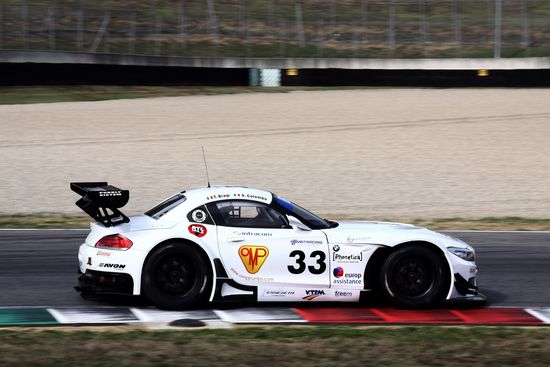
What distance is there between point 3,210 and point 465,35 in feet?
84.8

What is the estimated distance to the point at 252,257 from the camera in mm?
9070

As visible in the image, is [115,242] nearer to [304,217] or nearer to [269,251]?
[269,251]

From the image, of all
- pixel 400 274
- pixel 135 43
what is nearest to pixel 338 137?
pixel 135 43

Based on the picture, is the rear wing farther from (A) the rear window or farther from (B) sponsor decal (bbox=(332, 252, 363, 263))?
(B) sponsor decal (bbox=(332, 252, 363, 263))

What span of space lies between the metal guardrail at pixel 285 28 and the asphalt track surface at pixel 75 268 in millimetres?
21870

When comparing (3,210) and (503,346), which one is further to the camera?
(3,210)

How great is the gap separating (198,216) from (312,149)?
46.2ft

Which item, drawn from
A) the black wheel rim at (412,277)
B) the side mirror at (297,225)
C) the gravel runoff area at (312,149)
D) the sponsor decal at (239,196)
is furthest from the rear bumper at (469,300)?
the gravel runoff area at (312,149)

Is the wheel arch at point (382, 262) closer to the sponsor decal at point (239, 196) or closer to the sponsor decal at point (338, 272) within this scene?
the sponsor decal at point (338, 272)

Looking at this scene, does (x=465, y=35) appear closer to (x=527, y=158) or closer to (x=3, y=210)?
(x=527, y=158)

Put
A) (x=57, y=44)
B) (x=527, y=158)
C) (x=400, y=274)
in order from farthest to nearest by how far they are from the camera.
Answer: (x=57, y=44) → (x=527, y=158) → (x=400, y=274)

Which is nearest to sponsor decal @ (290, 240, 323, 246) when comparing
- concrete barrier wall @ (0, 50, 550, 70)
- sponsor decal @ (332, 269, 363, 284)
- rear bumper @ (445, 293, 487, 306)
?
sponsor decal @ (332, 269, 363, 284)

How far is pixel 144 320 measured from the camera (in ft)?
28.4

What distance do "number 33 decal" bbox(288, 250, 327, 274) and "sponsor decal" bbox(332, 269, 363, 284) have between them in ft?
0.60
